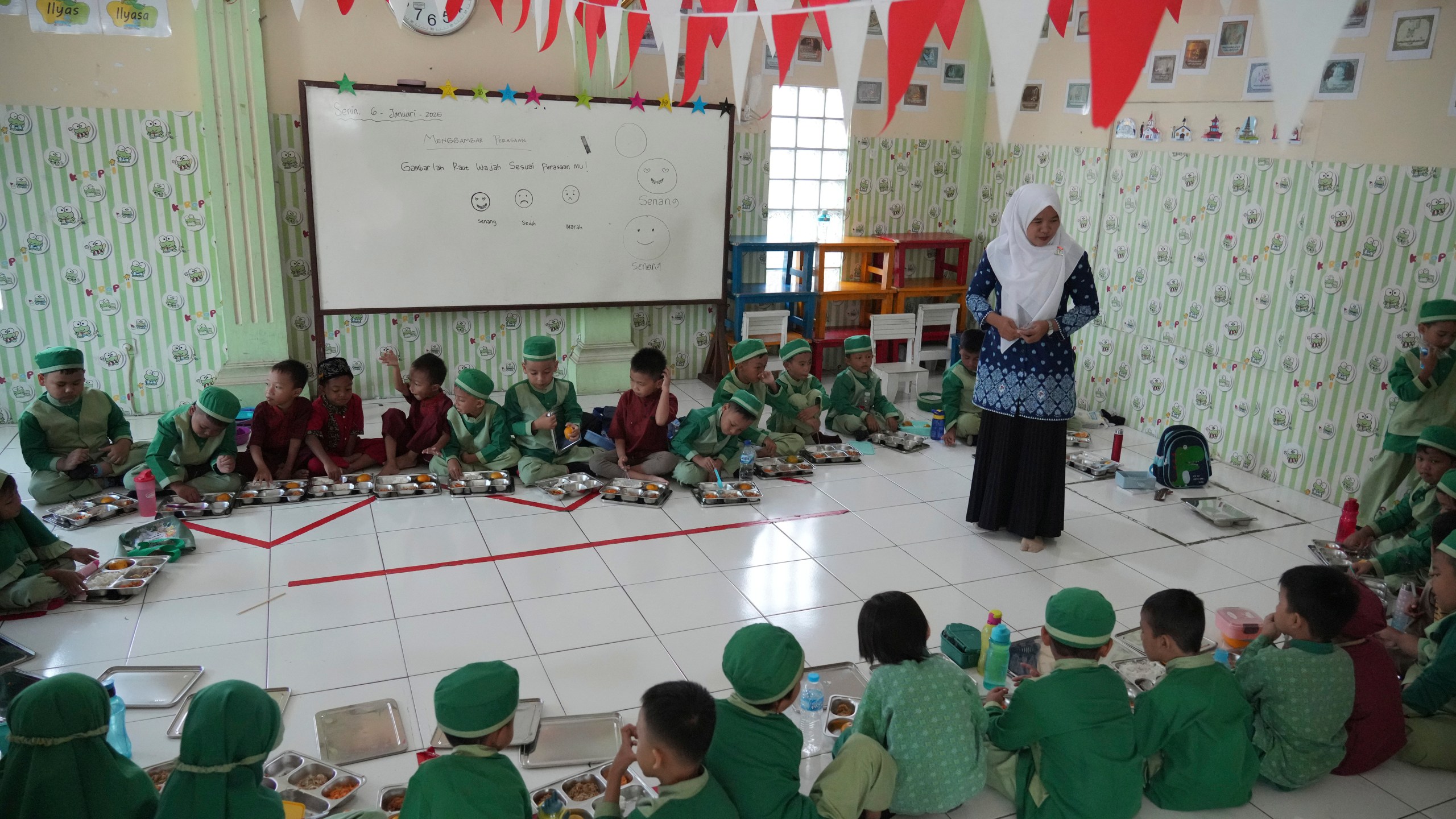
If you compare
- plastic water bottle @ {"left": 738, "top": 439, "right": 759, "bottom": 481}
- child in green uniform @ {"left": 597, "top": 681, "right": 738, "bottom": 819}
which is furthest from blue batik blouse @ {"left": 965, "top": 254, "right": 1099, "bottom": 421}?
child in green uniform @ {"left": 597, "top": 681, "right": 738, "bottom": 819}

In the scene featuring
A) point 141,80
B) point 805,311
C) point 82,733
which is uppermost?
point 141,80

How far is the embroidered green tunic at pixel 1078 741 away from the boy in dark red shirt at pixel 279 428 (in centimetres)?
427

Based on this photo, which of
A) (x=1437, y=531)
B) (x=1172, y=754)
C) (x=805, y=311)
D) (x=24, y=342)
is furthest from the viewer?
(x=805, y=311)

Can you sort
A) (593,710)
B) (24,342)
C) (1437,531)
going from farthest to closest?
1. (24,342)
2. (1437,531)
3. (593,710)

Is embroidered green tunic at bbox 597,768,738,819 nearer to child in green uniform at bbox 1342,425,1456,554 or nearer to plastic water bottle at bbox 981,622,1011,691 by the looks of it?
plastic water bottle at bbox 981,622,1011,691

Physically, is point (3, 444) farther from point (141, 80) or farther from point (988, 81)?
point (988, 81)

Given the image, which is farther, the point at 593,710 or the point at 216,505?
the point at 216,505

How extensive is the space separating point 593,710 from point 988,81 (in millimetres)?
6963

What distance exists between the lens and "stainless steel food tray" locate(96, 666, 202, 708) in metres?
3.41

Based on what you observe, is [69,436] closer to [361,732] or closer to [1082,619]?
[361,732]

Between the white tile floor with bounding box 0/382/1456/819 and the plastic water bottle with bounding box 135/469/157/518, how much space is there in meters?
0.13

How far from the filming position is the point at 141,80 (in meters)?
6.28

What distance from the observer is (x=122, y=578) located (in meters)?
4.15

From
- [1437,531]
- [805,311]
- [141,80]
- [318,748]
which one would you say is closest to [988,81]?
[805,311]
